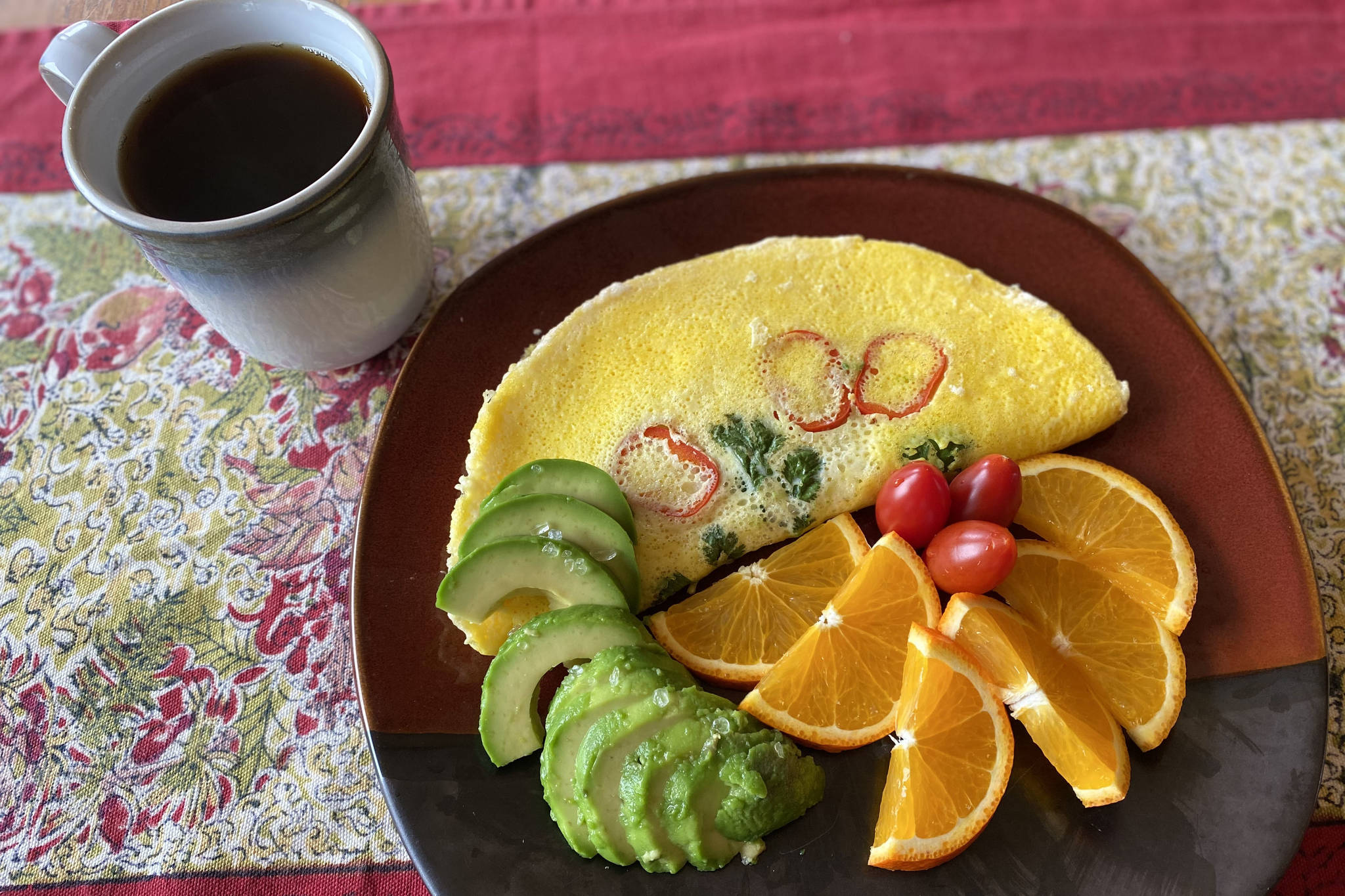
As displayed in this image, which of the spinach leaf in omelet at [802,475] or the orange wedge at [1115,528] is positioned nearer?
the orange wedge at [1115,528]

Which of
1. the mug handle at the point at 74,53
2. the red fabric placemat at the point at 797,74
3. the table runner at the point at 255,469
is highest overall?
the mug handle at the point at 74,53

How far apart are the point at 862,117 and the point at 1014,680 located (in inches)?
82.8

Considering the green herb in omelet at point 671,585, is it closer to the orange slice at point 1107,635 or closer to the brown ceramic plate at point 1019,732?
the brown ceramic plate at point 1019,732

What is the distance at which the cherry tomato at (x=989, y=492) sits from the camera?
85.5 inches

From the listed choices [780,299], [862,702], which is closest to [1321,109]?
[780,299]

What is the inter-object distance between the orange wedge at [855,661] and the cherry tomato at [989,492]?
177 mm

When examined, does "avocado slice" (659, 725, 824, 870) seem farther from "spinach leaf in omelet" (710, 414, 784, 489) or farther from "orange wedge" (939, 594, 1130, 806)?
"spinach leaf in omelet" (710, 414, 784, 489)

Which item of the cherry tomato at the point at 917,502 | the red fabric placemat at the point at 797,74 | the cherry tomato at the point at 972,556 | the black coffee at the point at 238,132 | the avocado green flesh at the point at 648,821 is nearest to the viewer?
the avocado green flesh at the point at 648,821

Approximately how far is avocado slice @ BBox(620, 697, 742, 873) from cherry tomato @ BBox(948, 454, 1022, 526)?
803 millimetres

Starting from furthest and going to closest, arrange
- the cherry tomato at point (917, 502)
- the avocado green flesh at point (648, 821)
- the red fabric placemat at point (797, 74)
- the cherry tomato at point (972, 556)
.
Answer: the red fabric placemat at point (797, 74), the cherry tomato at point (917, 502), the cherry tomato at point (972, 556), the avocado green flesh at point (648, 821)

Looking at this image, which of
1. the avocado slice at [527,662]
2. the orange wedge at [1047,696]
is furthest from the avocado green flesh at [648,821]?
the orange wedge at [1047,696]

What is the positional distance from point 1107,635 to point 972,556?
0.37 metres

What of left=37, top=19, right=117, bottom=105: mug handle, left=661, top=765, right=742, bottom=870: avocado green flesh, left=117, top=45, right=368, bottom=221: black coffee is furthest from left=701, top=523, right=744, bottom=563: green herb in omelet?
left=37, top=19, right=117, bottom=105: mug handle

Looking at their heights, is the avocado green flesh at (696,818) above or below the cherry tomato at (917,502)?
below
